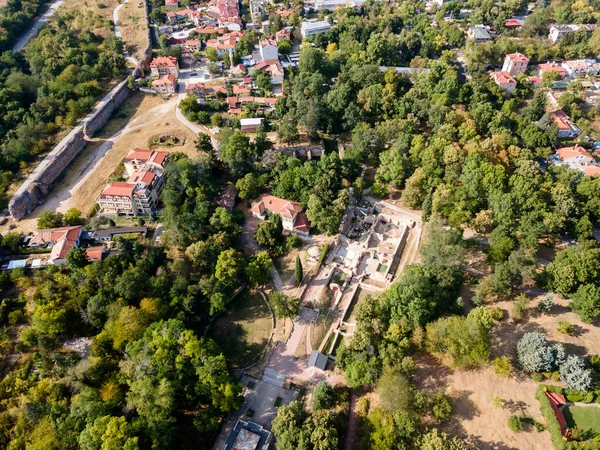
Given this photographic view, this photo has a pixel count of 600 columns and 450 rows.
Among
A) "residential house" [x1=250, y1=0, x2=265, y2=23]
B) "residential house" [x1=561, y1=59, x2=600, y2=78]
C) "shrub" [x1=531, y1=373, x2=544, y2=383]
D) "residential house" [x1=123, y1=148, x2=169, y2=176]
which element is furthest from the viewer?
"residential house" [x1=250, y1=0, x2=265, y2=23]

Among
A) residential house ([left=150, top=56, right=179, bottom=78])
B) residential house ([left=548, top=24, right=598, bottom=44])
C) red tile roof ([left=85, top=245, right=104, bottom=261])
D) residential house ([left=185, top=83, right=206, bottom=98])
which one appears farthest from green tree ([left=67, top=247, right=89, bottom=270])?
residential house ([left=548, top=24, right=598, bottom=44])

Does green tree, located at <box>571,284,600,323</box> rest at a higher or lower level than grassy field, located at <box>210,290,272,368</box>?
higher

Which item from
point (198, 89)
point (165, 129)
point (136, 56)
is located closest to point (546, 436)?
point (165, 129)

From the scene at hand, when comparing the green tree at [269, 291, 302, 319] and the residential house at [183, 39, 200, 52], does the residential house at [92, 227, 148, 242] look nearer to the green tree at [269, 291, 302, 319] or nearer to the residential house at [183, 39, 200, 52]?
the green tree at [269, 291, 302, 319]

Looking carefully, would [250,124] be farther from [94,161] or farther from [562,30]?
[562,30]

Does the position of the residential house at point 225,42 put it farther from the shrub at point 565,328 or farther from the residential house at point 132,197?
the shrub at point 565,328

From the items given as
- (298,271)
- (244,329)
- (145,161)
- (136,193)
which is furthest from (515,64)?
(136,193)
